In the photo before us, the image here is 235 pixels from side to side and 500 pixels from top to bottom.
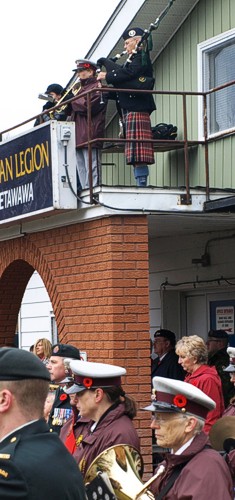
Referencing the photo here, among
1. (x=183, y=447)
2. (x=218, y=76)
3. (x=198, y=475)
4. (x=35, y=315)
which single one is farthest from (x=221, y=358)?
(x=35, y=315)

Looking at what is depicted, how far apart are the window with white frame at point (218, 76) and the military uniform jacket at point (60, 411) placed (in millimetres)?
4245

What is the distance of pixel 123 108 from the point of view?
1103 centimetres

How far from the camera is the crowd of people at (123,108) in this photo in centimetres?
1066

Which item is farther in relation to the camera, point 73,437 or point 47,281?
point 47,281

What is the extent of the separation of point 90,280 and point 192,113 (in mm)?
2673

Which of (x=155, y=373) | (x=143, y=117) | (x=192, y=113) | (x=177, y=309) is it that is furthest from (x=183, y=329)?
(x=143, y=117)

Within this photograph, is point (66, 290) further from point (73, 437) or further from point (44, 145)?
point (73, 437)

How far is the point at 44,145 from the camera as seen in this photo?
10.8 metres

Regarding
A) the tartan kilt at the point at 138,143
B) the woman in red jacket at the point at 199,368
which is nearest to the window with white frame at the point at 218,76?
the tartan kilt at the point at 138,143

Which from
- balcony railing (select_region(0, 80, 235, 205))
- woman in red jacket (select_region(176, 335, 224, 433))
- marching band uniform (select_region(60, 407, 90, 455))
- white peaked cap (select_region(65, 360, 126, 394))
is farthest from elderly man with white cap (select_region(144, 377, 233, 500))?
balcony railing (select_region(0, 80, 235, 205))

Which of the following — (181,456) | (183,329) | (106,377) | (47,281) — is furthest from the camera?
(183,329)

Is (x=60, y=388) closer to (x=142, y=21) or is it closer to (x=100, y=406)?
(x=100, y=406)

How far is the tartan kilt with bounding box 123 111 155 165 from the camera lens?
10766 millimetres

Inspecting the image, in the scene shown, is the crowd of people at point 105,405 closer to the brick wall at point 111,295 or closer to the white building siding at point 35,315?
the brick wall at point 111,295
